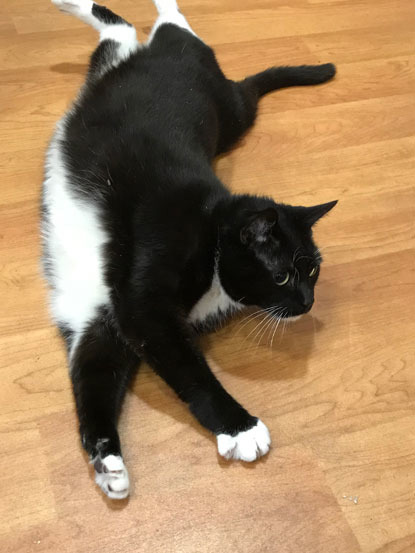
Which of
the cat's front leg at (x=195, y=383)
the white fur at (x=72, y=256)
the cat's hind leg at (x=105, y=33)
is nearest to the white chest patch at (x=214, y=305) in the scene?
the cat's front leg at (x=195, y=383)

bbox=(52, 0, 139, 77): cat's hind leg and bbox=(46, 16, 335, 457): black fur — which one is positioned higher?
bbox=(52, 0, 139, 77): cat's hind leg

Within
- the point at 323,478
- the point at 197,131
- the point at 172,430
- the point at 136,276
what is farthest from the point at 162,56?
the point at 323,478

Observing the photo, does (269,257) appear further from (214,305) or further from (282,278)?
(214,305)

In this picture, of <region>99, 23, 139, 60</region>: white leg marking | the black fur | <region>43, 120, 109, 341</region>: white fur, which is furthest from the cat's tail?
<region>43, 120, 109, 341</region>: white fur

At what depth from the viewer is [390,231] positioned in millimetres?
1753

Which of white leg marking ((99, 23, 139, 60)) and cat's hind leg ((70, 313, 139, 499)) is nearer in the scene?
cat's hind leg ((70, 313, 139, 499))

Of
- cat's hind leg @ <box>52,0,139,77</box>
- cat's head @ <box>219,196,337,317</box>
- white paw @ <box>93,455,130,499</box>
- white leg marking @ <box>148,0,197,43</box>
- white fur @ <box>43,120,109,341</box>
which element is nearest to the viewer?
white paw @ <box>93,455,130,499</box>

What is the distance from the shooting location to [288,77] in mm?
2068

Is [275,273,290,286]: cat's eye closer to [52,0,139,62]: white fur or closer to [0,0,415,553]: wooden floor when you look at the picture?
[0,0,415,553]: wooden floor

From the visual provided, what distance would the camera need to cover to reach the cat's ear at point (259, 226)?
1228mm

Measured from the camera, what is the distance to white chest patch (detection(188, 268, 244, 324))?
4.58 feet

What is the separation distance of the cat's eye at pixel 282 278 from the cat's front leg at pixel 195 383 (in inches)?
8.7

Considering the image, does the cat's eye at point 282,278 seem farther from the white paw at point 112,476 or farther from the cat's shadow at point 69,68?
the cat's shadow at point 69,68

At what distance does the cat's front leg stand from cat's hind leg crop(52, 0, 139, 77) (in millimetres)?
880
